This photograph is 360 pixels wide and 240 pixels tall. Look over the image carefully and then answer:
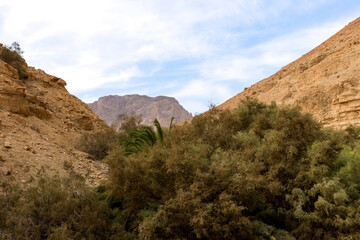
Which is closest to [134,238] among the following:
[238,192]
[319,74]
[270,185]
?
[238,192]

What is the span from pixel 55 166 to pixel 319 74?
26.9m

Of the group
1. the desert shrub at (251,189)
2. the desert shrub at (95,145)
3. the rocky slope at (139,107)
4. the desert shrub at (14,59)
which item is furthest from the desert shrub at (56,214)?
the rocky slope at (139,107)

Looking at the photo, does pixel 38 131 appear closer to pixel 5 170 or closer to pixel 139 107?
pixel 5 170

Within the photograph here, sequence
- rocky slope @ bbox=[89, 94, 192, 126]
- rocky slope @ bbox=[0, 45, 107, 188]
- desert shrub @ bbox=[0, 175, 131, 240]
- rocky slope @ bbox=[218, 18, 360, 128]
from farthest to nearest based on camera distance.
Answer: rocky slope @ bbox=[89, 94, 192, 126] → rocky slope @ bbox=[218, 18, 360, 128] → rocky slope @ bbox=[0, 45, 107, 188] → desert shrub @ bbox=[0, 175, 131, 240]

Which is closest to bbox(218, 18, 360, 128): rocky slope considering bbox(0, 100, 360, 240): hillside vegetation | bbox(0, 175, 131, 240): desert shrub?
bbox(0, 100, 360, 240): hillside vegetation

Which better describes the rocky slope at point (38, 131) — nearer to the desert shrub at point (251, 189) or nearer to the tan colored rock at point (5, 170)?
the tan colored rock at point (5, 170)

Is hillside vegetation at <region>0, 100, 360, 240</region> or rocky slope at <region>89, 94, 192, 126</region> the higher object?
rocky slope at <region>89, 94, 192, 126</region>

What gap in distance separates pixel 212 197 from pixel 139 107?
115114mm

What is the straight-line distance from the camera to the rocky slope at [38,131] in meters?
10.1

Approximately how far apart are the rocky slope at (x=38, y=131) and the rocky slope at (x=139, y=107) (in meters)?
75.8

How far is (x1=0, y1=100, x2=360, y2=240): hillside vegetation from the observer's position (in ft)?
21.0

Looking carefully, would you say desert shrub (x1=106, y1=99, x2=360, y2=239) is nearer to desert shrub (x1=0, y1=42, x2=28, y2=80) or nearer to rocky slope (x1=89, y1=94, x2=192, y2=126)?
desert shrub (x1=0, y1=42, x2=28, y2=80)

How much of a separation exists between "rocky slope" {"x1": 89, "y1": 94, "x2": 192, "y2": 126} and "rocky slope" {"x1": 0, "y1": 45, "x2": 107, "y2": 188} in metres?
75.8

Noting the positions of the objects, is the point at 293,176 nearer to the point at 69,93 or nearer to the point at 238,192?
the point at 238,192
